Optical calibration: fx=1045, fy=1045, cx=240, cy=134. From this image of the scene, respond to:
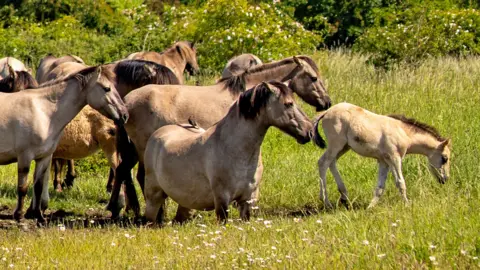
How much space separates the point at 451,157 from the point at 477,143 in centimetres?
84

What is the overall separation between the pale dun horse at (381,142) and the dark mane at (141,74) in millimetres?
2063

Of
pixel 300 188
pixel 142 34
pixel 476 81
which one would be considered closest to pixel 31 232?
pixel 300 188

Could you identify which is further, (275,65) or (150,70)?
(150,70)

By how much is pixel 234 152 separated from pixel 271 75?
289 cm

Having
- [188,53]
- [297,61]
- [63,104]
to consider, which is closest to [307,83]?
[297,61]

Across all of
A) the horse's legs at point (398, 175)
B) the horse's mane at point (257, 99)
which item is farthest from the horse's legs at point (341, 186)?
the horse's mane at point (257, 99)

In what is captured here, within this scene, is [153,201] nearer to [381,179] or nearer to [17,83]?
[381,179]

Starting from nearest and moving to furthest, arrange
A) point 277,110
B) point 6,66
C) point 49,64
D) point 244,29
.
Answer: point 277,110 < point 6,66 < point 49,64 < point 244,29

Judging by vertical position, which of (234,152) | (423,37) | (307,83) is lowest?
(423,37)

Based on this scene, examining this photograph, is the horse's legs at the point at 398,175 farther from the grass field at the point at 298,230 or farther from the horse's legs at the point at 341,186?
the horse's legs at the point at 341,186

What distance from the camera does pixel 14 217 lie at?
39.4ft

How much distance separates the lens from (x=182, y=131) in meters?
10.6

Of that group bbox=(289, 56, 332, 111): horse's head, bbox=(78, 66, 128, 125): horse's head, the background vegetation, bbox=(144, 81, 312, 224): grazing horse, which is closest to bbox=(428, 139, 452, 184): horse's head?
bbox=(289, 56, 332, 111): horse's head

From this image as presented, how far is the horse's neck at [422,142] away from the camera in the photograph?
12445 millimetres
